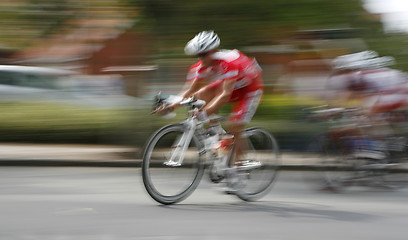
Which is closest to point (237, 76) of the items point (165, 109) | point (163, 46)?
point (165, 109)

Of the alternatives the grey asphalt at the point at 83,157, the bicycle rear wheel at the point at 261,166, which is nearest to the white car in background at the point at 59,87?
the grey asphalt at the point at 83,157

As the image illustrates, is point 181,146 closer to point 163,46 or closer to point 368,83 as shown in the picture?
point 368,83

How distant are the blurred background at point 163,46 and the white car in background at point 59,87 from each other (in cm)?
6

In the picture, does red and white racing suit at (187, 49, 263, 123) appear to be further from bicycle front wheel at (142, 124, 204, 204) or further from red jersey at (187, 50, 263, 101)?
bicycle front wheel at (142, 124, 204, 204)

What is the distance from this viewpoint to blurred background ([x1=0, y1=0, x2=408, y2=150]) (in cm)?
1032

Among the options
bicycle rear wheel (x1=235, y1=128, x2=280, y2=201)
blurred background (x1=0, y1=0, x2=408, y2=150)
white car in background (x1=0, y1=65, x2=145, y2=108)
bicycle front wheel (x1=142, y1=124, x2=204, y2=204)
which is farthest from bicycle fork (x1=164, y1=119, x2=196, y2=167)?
white car in background (x1=0, y1=65, x2=145, y2=108)

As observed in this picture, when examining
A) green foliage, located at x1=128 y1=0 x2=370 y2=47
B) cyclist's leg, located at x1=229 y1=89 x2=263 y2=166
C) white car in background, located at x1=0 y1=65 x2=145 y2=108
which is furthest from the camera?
white car in background, located at x1=0 y1=65 x2=145 y2=108

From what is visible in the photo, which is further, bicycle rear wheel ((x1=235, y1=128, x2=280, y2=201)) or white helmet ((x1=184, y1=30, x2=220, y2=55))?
bicycle rear wheel ((x1=235, y1=128, x2=280, y2=201))

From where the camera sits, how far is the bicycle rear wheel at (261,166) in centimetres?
657

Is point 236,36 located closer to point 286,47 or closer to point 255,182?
point 286,47

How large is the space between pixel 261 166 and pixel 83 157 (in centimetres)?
394

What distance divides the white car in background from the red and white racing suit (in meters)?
4.59

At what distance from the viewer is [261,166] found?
22.2ft

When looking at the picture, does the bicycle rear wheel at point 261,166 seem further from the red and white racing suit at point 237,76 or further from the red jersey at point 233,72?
the red jersey at point 233,72
